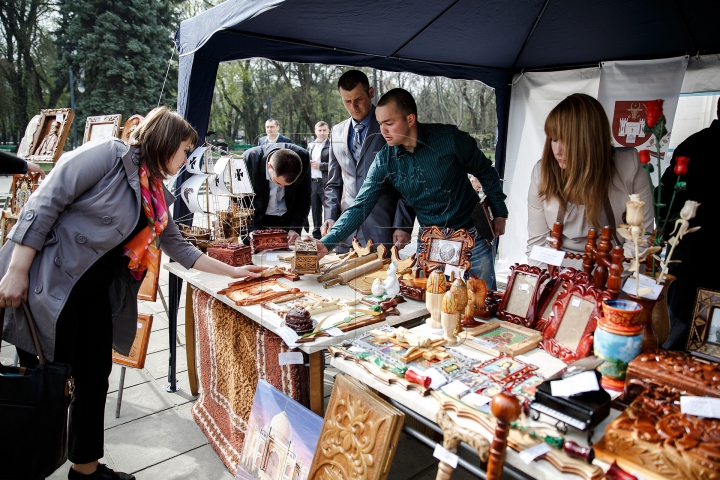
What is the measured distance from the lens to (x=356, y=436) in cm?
159

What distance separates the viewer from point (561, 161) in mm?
1888

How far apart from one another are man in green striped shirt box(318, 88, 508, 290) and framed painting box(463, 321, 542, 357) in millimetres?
689

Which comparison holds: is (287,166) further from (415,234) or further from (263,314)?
(263,314)

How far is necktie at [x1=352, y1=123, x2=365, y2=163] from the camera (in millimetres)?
2989

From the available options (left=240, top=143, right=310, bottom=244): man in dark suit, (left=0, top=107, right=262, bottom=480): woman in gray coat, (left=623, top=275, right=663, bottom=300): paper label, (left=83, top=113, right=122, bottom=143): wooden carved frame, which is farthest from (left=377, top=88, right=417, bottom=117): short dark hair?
(left=83, top=113, right=122, bottom=143): wooden carved frame

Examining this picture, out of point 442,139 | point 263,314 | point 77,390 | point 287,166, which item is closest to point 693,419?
point 263,314

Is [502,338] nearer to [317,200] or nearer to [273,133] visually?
[273,133]

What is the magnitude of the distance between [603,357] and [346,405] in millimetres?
848

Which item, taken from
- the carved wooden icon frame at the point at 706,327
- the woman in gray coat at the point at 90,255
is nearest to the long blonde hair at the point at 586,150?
the carved wooden icon frame at the point at 706,327

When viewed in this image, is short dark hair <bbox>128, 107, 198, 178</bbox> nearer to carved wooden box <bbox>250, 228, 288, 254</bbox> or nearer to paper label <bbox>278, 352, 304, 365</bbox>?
paper label <bbox>278, 352, 304, 365</bbox>

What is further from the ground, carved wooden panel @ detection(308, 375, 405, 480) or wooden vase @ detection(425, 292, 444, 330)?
wooden vase @ detection(425, 292, 444, 330)

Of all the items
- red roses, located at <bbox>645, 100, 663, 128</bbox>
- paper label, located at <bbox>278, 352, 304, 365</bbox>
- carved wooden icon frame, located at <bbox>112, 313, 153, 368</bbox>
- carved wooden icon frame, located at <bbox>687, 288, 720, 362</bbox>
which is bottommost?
carved wooden icon frame, located at <bbox>112, 313, 153, 368</bbox>

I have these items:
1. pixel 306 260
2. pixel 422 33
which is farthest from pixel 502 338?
pixel 422 33

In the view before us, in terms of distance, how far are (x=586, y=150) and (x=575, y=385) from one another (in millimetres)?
997
